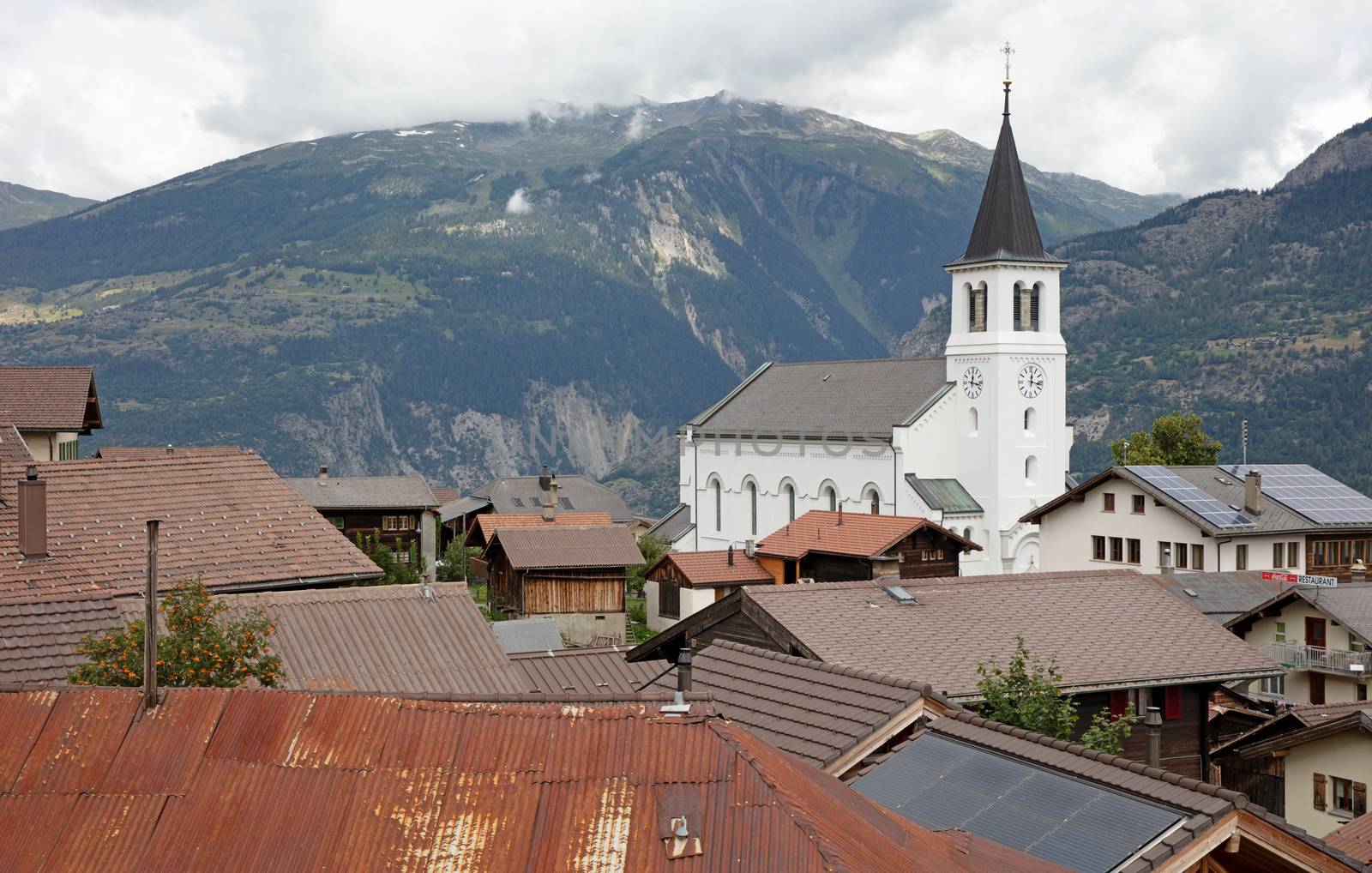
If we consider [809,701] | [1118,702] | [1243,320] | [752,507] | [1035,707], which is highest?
[1243,320]

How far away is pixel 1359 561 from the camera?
52.4 m

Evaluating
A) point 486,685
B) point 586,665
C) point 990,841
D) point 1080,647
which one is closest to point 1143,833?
point 990,841

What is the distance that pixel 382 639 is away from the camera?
20.1 metres

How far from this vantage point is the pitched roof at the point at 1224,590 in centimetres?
4016

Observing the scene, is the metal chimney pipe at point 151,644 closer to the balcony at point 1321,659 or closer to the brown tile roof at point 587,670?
the brown tile roof at point 587,670

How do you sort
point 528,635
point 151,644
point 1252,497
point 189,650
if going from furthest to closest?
point 1252,497 < point 528,635 < point 189,650 < point 151,644

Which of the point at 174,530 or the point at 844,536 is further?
the point at 844,536

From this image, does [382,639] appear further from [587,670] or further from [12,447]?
[12,447]

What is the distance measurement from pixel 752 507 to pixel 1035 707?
206ft

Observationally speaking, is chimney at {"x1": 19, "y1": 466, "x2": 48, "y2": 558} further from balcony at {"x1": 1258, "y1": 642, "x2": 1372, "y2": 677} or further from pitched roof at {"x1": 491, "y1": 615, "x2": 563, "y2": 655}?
balcony at {"x1": 1258, "y1": 642, "x2": 1372, "y2": 677}

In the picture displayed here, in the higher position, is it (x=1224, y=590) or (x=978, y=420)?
(x=978, y=420)

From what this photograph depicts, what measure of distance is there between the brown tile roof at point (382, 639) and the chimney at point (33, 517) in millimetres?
1895

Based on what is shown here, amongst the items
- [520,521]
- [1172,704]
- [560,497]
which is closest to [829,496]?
[520,521]

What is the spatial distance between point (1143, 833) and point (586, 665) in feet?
60.0
